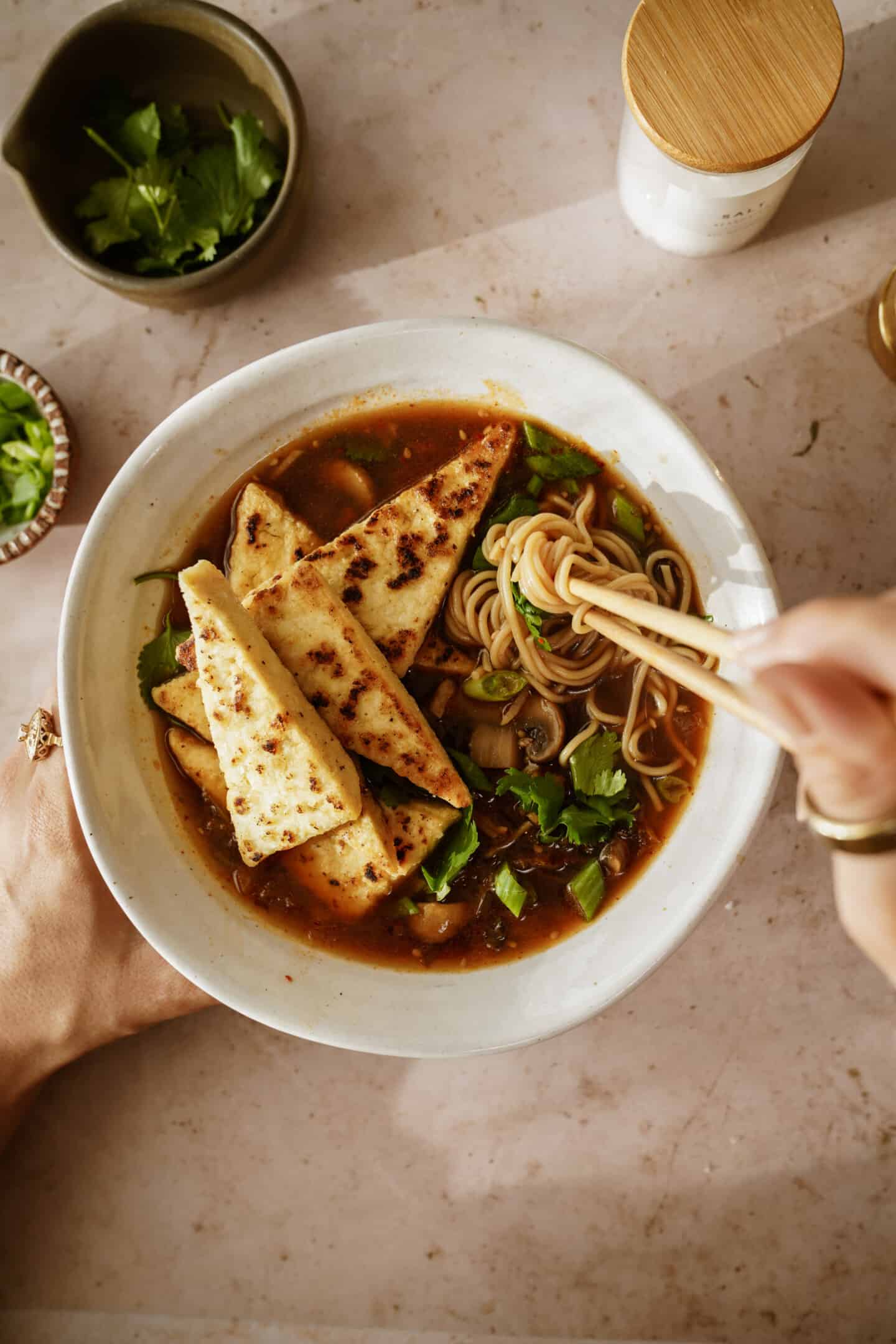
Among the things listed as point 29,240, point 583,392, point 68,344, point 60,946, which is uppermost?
point 29,240

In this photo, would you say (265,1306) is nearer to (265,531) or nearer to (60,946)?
(60,946)

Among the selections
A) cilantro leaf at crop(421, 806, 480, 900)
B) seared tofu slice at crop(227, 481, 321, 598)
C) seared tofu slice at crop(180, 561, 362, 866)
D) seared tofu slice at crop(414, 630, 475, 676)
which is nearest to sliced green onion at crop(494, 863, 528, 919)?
cilantro leaf at crop(421, 806, 480, 900)

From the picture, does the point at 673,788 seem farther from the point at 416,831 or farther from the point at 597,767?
the point at 416,831

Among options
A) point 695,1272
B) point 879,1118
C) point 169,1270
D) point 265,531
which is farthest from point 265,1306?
point 265,531

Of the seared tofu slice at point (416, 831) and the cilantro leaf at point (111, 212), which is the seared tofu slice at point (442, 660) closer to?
the seared tofu slice at point (416, 831)

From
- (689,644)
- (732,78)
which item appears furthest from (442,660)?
(732,78)

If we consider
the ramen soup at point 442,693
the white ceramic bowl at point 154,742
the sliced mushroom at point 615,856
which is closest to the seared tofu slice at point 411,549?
the ramen soup at point 442,693

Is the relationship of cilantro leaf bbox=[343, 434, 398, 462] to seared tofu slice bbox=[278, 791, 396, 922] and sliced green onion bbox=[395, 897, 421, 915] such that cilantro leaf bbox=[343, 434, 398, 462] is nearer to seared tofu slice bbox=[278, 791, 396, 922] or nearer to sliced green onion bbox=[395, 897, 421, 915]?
seared tofu slice bbox=[278, 791, 396, 922]
